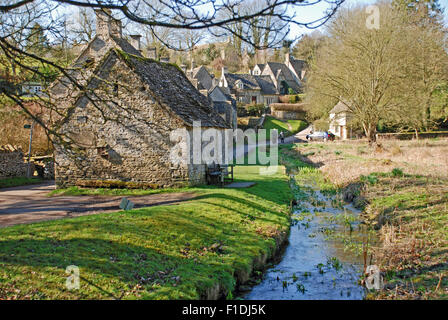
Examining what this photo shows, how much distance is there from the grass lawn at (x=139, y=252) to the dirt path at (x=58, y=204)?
2.01 m

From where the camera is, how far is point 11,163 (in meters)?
25.8

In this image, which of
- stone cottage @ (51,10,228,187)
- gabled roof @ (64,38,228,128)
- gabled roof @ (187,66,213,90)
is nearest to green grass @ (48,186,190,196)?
stone cottage @ (51,10,228,187)

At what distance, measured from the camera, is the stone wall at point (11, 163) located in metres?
25.2

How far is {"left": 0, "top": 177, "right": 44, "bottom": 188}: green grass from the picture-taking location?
75.5 feet

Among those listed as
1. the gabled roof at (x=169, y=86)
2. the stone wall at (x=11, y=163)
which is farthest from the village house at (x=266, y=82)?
the gabled roof at (x=169, y=86)

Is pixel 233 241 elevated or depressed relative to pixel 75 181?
depressed

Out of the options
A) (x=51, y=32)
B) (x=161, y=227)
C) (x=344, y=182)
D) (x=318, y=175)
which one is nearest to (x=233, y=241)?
(x=161, y=227)

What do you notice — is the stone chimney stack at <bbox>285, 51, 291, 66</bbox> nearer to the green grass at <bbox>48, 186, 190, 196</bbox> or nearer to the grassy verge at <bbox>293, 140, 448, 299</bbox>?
the grassy verge at <bbox>293, 140, 448, 299</bbox>

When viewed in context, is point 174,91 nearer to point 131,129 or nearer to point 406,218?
point 131,129

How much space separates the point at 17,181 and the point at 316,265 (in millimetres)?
19855

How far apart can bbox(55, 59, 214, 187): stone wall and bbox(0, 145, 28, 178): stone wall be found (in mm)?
8774

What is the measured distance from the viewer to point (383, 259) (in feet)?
33.9
